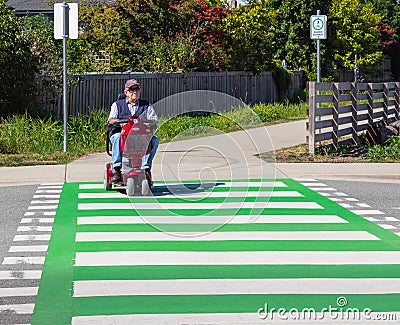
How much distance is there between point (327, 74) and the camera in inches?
1970

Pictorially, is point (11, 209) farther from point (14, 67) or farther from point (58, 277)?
point (14, 67)

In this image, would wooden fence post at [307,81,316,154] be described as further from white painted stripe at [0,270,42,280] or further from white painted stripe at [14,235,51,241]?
white painted stripe at [0,270,42,280]

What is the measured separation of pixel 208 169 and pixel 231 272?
7.76m

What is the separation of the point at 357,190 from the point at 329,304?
7.14 m

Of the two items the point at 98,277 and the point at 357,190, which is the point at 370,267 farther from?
the point at 357,190

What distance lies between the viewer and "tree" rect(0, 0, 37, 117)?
20.4m

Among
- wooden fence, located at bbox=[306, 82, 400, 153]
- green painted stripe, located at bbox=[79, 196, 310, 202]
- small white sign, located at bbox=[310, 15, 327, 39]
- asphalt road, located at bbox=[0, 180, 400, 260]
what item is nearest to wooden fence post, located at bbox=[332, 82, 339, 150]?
wooden fence, located at bbox=[306, 82, 400, 153]

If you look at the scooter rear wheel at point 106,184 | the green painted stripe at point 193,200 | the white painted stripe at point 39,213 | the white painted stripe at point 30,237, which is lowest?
the white painted stripe at point 30,237

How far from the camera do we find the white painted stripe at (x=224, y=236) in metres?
9.98

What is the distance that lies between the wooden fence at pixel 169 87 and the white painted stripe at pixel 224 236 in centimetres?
1011

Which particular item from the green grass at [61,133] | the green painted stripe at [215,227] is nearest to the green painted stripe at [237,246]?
the green painted stripe at [215,227]

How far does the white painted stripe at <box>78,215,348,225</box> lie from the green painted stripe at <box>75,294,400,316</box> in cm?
370

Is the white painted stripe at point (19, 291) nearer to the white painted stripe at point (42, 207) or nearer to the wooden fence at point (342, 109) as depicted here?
the white painted stripe at point (42, 207)

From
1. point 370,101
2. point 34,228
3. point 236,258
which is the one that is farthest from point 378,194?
point 370,101
